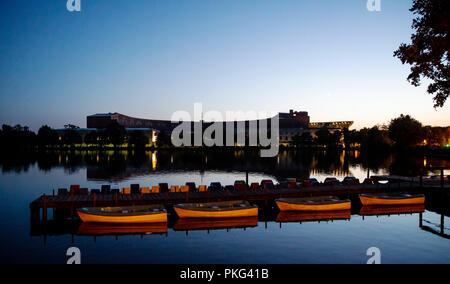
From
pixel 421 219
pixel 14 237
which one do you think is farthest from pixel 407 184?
pixel 14 237

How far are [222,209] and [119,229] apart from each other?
923 centimetres

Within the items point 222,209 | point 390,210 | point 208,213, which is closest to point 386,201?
point 390,210

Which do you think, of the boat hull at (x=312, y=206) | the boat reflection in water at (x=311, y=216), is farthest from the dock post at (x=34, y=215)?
the boat hull at (x=312, y=206)

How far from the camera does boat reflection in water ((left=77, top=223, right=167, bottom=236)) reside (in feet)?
99.9

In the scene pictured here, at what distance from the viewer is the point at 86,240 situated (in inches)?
1149

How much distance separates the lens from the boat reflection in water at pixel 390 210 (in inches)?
1559

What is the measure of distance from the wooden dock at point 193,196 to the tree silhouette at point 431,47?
14.6 metres

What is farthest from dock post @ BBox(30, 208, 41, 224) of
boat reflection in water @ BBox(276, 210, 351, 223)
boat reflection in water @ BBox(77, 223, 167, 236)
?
boat reflection in water @ BBox(276, 210, 351, 223)

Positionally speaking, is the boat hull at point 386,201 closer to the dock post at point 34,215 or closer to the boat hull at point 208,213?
the boat hull at point 208,213

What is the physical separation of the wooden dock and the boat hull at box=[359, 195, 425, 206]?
5.37ft

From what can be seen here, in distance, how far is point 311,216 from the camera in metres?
36.5

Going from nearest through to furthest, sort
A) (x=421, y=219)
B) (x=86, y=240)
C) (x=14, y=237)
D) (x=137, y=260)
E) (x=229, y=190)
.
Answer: (x=137, y=260) < (x=86, y=240) < (x=14, y=237) < (x=421, y=219) < (x=229, y=190)
